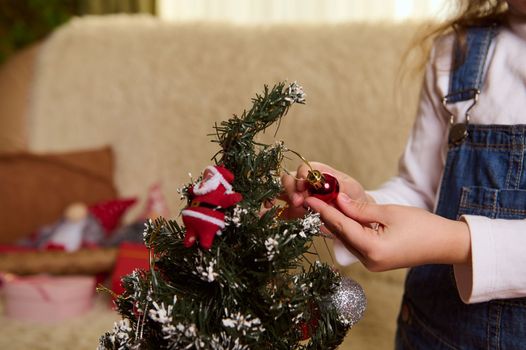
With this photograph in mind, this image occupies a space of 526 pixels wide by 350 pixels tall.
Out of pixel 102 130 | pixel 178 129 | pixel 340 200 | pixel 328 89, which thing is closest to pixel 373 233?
pixel 340 200

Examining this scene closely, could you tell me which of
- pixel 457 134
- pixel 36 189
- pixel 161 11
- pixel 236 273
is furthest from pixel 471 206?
pixel 161 11

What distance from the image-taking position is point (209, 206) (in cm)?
45

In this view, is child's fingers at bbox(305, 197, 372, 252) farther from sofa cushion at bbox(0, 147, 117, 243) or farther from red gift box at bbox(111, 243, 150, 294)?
sofa cushion at bbox(0, 147, 117, 243)

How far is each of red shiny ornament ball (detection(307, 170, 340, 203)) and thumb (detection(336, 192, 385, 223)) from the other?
10 mm

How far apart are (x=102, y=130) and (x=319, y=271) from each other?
1.19 m

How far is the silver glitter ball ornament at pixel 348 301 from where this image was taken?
52 cm

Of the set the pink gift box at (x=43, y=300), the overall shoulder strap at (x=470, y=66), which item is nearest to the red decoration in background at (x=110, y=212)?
the pink gift box at (x=43, y=300)

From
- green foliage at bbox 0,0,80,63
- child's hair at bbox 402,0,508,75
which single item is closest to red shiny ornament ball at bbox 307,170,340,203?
child's hair at bbox 402,0,508,75

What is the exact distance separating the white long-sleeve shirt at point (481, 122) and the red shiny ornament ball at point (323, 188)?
13cm

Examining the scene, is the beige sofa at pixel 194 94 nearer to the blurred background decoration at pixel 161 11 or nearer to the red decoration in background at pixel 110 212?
the red decoration in background at pixel 110 212

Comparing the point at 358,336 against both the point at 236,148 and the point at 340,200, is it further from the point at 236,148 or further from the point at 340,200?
the point at 236,148

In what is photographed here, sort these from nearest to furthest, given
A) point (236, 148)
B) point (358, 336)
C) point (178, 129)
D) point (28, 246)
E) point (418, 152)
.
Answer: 1. point (236, 148)
2. point (418, 152)
3. point (358, 336)
4. point (28, 246)
5. point (178, 129)

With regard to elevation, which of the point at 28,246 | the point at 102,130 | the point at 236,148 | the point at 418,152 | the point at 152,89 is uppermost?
the point at 236,148

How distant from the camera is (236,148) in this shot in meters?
0.48
